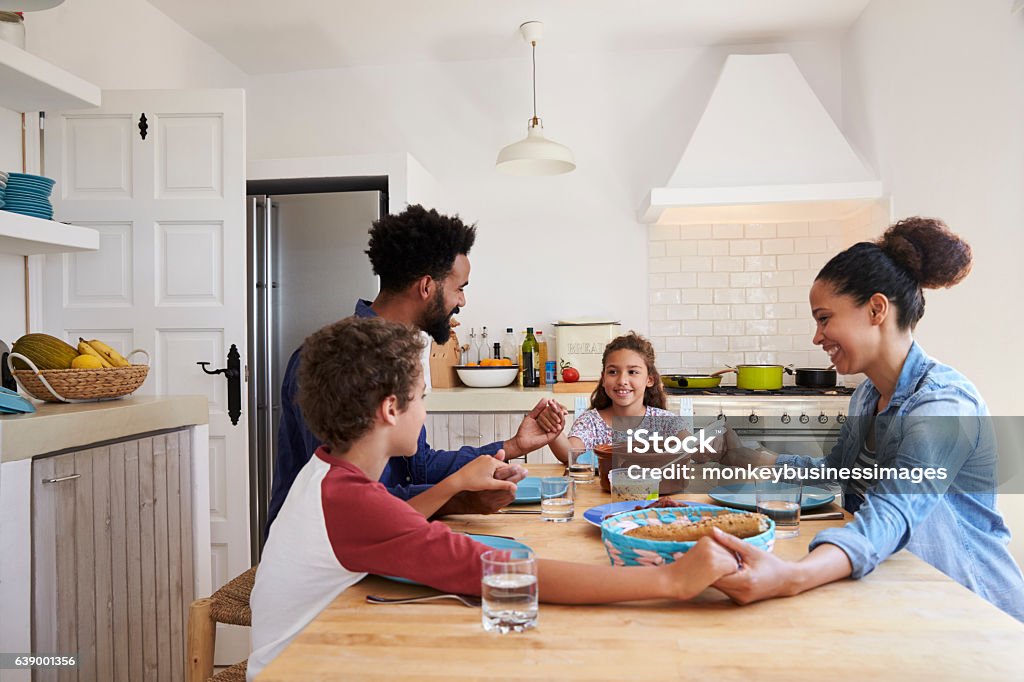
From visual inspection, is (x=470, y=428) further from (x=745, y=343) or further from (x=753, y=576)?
(x=753, y=576)

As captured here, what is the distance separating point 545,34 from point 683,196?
1.19m

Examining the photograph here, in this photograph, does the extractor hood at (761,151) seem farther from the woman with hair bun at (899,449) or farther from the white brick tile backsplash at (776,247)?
the woman with hair bun at (899,449)

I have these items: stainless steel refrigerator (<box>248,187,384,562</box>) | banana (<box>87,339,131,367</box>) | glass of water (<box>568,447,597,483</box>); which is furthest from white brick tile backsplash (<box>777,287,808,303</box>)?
banana (<box>87,339,131,367</box>)

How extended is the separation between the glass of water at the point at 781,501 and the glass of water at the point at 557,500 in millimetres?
353

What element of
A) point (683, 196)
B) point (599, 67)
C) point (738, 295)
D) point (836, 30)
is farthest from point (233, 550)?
point (836, 30)

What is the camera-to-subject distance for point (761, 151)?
13.0ft

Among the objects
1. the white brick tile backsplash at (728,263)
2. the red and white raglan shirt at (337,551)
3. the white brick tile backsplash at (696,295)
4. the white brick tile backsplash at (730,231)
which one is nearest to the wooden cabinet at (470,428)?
the white brick tile backsplash at (696,295)

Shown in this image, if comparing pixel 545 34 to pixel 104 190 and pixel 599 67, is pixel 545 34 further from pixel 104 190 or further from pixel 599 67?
pixel 104 190

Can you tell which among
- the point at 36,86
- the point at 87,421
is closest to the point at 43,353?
the point at 87,421

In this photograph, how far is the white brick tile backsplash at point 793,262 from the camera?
171 inches

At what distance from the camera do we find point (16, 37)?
8.60 ft

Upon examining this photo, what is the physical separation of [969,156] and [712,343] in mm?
1696

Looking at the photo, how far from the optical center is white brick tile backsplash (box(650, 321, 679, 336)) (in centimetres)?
440

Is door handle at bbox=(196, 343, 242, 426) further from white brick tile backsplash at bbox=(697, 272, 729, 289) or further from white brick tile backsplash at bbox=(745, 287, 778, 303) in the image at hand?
white brick tile backsplash at bbox=(745, 287, 778, 303)
